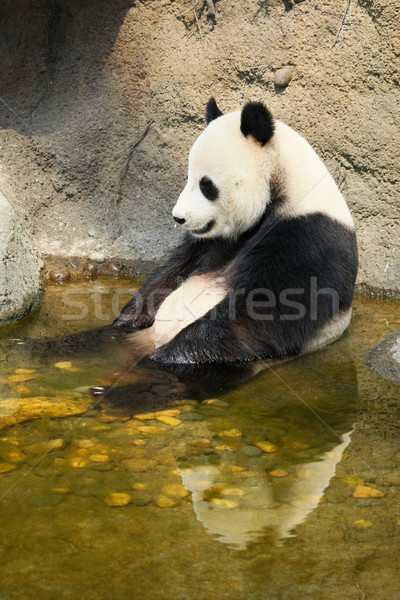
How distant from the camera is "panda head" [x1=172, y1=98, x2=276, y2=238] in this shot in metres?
4.43

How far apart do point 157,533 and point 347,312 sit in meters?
2.55

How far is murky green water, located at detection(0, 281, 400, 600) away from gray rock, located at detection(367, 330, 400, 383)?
0.07 meters

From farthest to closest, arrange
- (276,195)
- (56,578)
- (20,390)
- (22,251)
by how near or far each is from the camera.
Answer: (22,251)
(276,195)
(20,390)
(56,578)

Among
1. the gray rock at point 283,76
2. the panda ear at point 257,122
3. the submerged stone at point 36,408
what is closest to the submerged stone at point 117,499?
the submerged stone at point 36,408

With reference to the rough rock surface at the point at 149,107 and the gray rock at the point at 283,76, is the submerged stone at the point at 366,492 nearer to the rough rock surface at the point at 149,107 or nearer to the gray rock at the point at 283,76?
the rough rock surface at the point at 149,107

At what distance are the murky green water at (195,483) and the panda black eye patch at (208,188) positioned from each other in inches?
43.2

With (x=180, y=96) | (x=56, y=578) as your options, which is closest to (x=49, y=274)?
(x=180, y=96)

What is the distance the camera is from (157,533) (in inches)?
99.4

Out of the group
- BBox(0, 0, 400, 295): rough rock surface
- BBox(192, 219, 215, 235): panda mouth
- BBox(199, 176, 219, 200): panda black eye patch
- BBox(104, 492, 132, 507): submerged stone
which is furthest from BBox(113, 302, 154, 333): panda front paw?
BBox(104, 492, 132, 507): submerged stone

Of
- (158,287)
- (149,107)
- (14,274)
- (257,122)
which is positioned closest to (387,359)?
(257,122)

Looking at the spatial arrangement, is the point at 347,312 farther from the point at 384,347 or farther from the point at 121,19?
the point at 121,19

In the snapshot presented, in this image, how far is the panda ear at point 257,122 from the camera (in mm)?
4247

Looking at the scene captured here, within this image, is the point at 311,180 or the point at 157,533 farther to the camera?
the point at 311,180

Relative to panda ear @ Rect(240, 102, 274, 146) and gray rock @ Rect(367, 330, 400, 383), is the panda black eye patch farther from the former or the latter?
gray rock @ Rect(367, 330, 400, 383)
